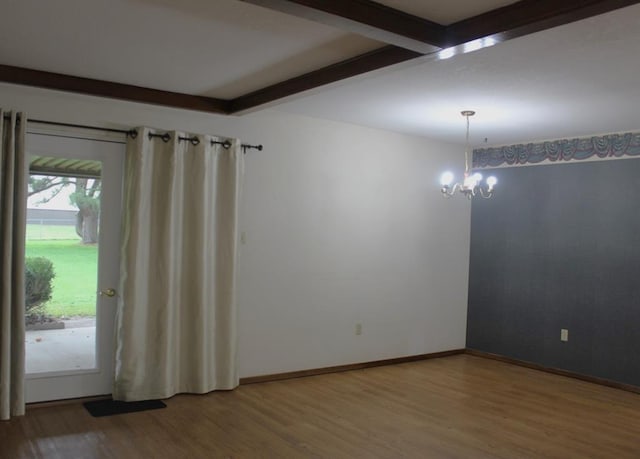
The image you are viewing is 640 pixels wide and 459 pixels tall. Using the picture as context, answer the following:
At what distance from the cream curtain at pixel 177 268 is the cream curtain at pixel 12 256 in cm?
74

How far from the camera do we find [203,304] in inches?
195

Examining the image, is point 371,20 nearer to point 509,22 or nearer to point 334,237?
point 509,22

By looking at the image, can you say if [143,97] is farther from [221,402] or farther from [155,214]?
[221,402]

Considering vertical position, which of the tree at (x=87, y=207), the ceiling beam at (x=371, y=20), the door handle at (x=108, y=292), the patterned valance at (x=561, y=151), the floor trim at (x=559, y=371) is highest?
the ceiling beam at (x=371, y=20)

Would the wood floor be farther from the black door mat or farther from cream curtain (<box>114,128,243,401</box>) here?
cream curtain (<box>114,128,243,401</box>)

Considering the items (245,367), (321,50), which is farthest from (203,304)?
(321,50)

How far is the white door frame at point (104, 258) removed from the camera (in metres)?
4.64

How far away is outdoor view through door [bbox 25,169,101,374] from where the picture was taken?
4.50 m

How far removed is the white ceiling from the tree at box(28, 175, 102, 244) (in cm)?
88

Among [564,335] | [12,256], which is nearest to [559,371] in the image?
[564,335]

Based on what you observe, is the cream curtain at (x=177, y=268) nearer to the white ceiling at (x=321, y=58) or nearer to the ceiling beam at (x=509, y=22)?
the white ceiling at (x=321, y=58)

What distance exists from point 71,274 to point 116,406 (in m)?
1.11

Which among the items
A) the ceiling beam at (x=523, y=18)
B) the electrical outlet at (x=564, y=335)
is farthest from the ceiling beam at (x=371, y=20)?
the electrical outlet at (x=564, y=335)

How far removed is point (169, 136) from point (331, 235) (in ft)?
6.40
